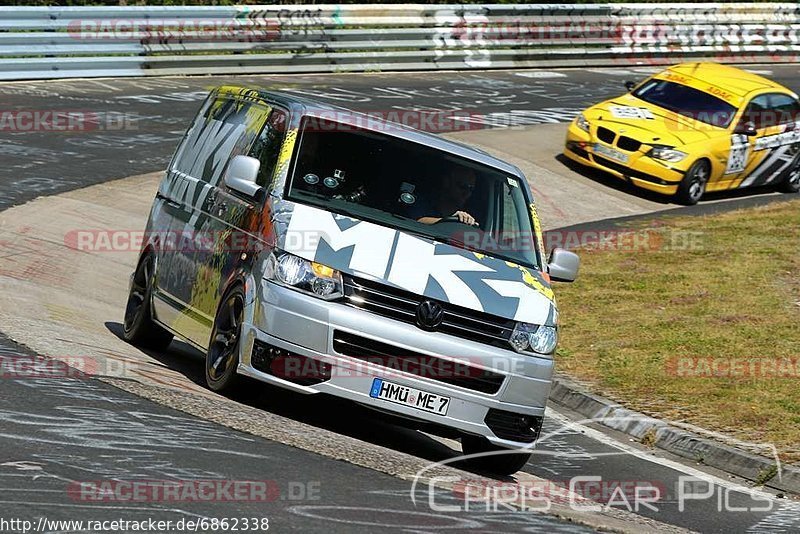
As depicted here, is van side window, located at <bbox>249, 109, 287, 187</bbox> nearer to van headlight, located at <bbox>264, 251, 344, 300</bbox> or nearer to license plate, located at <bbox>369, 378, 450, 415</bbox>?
van headlight, located at <bbox>264, 251, 344, 300</bbox>

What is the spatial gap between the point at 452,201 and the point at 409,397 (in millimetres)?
1631

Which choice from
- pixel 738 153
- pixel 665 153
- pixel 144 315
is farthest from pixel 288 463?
pixel 738 153

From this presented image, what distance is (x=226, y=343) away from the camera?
8.62 metres

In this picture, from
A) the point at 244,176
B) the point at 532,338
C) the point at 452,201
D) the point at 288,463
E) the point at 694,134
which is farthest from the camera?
the point at 694,134

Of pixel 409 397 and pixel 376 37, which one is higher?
pixel 409 397

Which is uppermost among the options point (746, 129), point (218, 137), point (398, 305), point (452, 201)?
point (218, 137)

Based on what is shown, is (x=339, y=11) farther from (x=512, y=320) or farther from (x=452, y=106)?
A: (x=512, y=320)

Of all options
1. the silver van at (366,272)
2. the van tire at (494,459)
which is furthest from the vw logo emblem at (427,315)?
the van tire at (494,459)

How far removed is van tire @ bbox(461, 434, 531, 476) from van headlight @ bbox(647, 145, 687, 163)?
12.8 meters

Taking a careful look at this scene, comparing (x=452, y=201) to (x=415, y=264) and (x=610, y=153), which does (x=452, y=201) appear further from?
(x=610, y=153)

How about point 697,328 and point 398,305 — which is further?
point 697,328

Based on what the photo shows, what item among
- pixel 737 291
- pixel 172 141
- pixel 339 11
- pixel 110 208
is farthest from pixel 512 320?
pixel 339 11

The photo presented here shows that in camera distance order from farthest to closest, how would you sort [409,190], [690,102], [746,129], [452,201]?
1. [690,102]
2. [746,129]
3. [452,201]
4. [409,190]

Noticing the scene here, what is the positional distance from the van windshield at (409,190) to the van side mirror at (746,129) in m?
13.0
